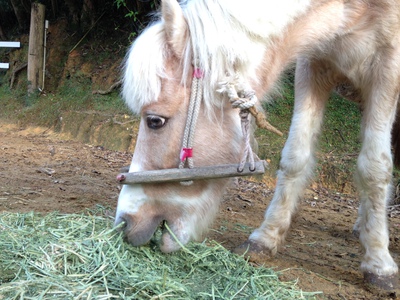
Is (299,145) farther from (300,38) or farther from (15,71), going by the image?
(15,71)

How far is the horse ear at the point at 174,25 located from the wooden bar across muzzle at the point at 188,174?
20.2 inches

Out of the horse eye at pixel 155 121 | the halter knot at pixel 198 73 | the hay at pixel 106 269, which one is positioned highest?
the halter knot at pixel 198 73

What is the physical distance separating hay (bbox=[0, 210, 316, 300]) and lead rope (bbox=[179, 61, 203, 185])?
1.49ft

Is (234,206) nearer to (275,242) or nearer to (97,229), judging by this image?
(275,242)

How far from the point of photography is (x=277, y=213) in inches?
113

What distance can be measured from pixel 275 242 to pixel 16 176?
263 centimetres

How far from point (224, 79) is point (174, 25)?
32 centimetres

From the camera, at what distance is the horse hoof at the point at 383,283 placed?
2340 mm

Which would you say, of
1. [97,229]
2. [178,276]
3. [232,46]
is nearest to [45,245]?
[97,229]

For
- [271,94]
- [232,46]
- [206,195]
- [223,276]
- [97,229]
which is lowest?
[223,276]

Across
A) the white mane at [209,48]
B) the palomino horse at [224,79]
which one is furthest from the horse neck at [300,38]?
the white mane at [209,48]

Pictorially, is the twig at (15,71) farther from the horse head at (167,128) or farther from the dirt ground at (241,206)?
the horse head at (167,128)

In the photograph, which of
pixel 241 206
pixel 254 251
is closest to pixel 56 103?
pixel 241 206

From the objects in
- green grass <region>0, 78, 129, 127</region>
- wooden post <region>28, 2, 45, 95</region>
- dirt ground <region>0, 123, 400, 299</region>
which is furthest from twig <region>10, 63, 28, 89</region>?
dirt ground <region>0, 123, 400, 299</region>
